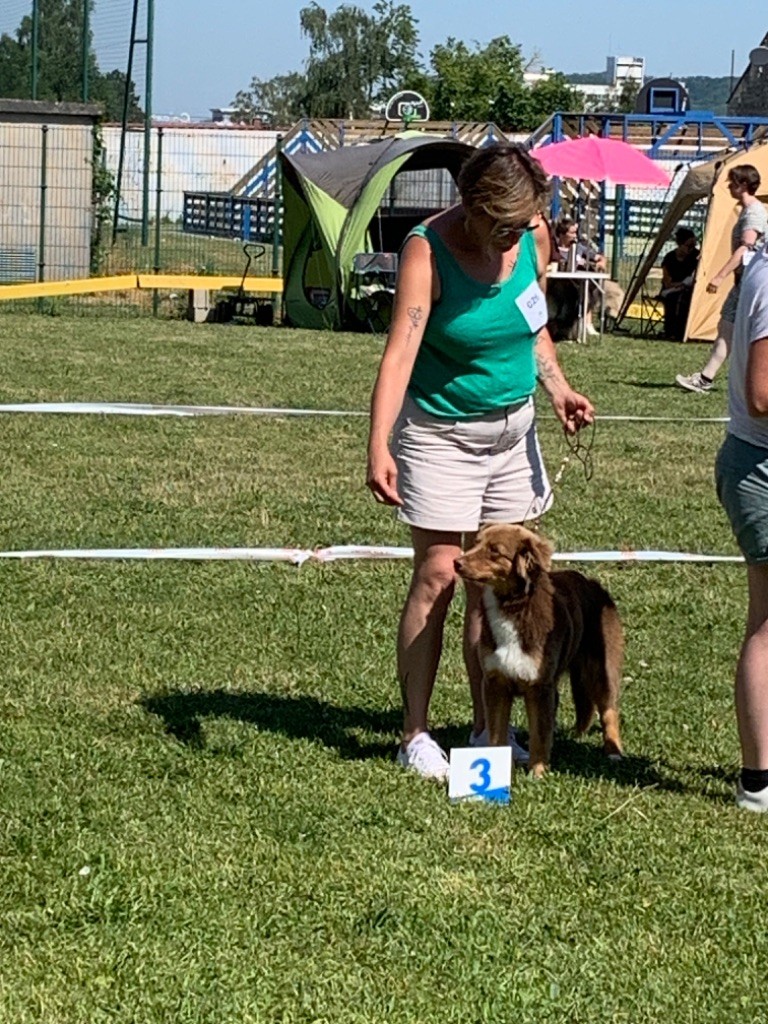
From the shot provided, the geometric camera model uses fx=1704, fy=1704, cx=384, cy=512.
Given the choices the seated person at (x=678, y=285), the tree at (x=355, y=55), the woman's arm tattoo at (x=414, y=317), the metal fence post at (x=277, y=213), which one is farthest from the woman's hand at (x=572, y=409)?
the tree at (x=355, y=55)

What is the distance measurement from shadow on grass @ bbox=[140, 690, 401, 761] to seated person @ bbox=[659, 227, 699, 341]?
1651 centimetres

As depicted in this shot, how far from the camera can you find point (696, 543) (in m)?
8.77

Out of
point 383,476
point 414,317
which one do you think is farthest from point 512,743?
point 414,317

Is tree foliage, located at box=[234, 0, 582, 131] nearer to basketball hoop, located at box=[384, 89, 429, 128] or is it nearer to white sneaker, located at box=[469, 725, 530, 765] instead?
basketball hoop, located at box=[384, 89, 429, 128]

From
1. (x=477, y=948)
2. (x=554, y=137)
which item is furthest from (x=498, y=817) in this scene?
(x=554, y=137)

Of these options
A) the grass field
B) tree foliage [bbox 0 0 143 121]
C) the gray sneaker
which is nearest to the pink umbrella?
the gray sneaker

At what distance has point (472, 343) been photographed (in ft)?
16.3

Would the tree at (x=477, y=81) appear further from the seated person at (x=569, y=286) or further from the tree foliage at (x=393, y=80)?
the seated person at (x=569, y=286)

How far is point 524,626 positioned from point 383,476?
2.22 ft

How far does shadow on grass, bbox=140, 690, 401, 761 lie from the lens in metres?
5.51

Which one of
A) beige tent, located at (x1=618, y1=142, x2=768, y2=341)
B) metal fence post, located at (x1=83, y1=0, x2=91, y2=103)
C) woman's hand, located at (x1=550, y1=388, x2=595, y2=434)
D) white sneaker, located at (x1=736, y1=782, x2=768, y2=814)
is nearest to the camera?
white sneaker, located at (x1=736, y1=782, x2=768, y2=814)

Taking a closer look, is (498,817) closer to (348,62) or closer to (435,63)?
(435,63)

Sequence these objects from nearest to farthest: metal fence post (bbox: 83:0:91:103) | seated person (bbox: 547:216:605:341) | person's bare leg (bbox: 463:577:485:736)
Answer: person's bare leg (bbox: 463:577:485:736)
seated person (bbox: 547:216:605:341)
metal fence post (bbox: 83:0:91:103)

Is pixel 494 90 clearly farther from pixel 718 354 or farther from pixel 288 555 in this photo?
pixel 288 555
